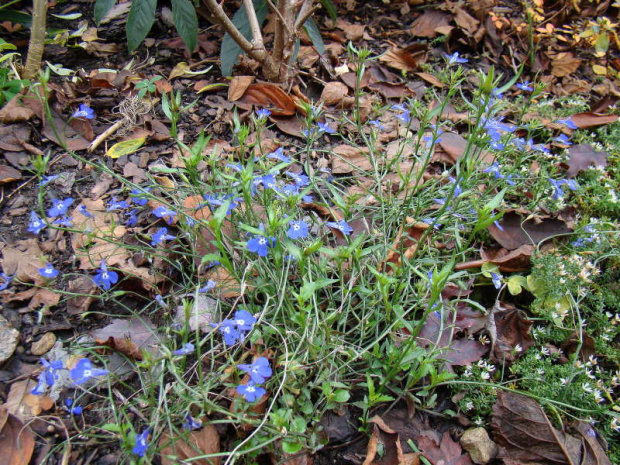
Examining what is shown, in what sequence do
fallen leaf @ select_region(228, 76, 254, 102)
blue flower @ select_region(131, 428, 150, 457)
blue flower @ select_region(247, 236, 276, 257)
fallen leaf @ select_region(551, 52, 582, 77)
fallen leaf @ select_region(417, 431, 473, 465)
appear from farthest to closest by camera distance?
fallen leaf @ select_region(551, 52, 582, 77) → fallen leaf @ select_region(228, 76, 254, 102) → fallen leaf @ select_region(417, 431, 473, 465) → blue flower @ select_region(247, 236, 276, 257) → blue flower @ select_region(131, 428, 150, 457)

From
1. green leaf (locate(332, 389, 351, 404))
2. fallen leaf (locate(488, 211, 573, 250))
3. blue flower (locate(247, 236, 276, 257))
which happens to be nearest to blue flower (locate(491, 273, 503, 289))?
fallen leaf (locate(488, 211, 573, 250))

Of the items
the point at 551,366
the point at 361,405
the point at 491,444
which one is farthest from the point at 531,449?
the point at 361,405

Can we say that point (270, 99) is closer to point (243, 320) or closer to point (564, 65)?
point (243, 320)

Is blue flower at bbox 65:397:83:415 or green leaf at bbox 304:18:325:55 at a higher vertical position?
green leaf at bbox 304:18:325:55

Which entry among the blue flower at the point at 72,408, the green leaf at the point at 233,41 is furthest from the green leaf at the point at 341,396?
the green leaf at the point at 233,41

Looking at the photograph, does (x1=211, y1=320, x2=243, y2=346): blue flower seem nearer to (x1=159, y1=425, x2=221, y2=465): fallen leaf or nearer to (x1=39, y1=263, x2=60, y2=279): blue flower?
(x1=159, y1=425, x2=221, y2=465): fallen leaf

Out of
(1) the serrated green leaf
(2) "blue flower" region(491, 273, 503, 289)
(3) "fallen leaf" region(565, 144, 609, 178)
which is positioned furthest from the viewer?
(3) "fallen leaf" region(565, 144, 609, 178)

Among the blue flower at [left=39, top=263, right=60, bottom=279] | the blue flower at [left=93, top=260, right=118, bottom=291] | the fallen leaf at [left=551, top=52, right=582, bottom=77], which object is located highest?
the fallen leaf at [left=551, top=52, right=582, bottom=77]
